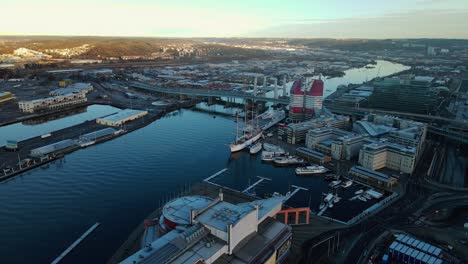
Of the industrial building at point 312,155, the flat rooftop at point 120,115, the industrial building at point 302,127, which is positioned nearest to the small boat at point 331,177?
the industrial building at point 312,155

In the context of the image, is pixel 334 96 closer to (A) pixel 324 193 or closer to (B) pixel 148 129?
(B) pixel 148 129

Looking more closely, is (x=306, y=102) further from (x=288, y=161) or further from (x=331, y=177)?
(x=331, y=177)

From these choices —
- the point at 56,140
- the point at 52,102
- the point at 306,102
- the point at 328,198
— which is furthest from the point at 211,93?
the point at 328,198

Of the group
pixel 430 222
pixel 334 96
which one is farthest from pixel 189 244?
pixel 334 96

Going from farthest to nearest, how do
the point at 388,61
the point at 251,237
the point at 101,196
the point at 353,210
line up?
the point at 388,61 < the point at 101,196 < the point at 353,210 < the point at 251,237

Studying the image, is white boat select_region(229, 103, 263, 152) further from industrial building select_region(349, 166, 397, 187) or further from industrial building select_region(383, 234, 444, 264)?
industrial building select_region(383, 234, 444, 264)
